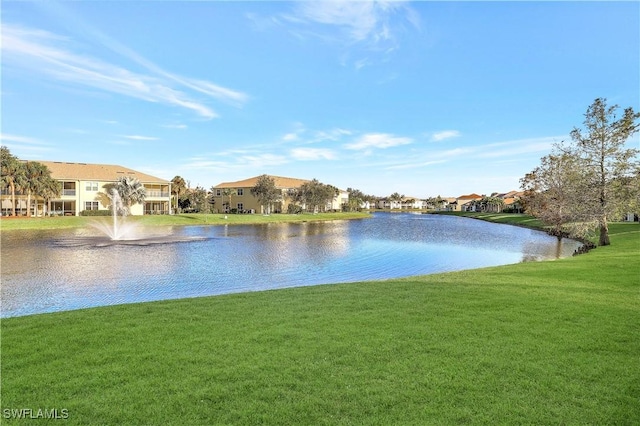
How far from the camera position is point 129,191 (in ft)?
181

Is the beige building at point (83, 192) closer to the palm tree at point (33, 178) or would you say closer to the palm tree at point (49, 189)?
the palm tree at point (49, 189)

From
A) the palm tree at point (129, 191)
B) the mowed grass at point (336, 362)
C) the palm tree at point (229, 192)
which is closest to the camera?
the mowed grass at point (336, 362)

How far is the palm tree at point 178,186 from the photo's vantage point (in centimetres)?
6962

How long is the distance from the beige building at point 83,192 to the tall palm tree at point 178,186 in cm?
701

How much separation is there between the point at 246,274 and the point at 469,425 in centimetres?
1352

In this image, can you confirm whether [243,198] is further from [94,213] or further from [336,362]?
[336,362]

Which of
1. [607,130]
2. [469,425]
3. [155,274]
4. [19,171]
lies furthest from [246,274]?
[19,171]

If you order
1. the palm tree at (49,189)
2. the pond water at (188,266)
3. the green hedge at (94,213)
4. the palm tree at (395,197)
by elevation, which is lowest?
the pond water at (188,266)

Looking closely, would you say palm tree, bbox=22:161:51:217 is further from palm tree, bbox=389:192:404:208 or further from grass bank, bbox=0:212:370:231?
palm tree, bbox=389:192:404:208

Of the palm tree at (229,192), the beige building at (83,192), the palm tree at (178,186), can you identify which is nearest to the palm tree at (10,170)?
the beige building at (83,192)

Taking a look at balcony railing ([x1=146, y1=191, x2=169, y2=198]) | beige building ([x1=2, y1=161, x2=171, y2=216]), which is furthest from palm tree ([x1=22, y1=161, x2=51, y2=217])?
balcony railing ([x1=146, y1=191, x2=169, y2=198])

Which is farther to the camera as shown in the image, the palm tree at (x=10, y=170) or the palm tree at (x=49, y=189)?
the palm tree at (x=49, y=189)

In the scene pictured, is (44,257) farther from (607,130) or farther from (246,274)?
(607,130)

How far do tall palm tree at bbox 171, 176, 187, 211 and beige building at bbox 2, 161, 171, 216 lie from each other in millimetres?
7012
